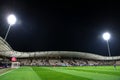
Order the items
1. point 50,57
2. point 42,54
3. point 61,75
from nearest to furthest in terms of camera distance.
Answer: point 61,75
point 42,54
point 50,57

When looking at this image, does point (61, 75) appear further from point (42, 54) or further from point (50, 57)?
point (50, 57)

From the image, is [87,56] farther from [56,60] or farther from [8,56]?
[8,56]

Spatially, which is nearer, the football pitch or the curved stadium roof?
the football pitch

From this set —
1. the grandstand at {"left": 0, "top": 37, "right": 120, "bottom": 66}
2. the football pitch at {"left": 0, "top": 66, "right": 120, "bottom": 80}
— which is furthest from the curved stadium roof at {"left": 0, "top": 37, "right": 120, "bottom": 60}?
the football pitch at {"left": 0, "top": 66, "right": 120, "bottom": 80}

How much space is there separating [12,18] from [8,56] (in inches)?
2267

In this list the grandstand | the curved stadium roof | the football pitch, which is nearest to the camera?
the football pitch

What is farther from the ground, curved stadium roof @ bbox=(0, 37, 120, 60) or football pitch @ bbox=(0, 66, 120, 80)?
curved stadium roof @ bbox=(0, 37, 120, 60)

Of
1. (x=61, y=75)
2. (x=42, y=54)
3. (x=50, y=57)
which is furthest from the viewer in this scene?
(x=50, y=57)

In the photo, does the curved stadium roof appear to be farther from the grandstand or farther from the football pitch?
the football pitch

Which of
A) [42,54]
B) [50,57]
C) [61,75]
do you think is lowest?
[61,75]

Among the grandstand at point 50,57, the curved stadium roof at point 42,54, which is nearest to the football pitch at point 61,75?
the grandstand at point 50,57

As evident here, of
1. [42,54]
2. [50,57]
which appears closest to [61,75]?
[42,54]

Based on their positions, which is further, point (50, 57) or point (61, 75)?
point (50, 57)

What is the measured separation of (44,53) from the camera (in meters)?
86.9
